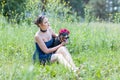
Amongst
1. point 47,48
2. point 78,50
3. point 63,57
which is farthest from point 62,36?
point 78,50

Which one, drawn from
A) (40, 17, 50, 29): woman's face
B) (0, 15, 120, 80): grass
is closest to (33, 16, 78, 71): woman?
(40, 17, 50, 29): woman's face

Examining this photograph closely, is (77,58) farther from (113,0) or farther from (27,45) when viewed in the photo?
(113,0)

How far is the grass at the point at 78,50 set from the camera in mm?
4988

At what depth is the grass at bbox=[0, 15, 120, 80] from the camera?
4988 millimetres

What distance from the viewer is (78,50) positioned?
23.8ft

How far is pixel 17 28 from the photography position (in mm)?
8781

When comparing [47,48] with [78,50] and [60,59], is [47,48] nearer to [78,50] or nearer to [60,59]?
[60,59]

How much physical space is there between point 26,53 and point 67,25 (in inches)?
92.6

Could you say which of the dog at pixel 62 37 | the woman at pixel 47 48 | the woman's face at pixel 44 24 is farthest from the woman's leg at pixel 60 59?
the woman's face at pixel 44 24

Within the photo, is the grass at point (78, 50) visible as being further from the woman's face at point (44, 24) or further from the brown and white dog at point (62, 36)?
the woman's face at point (44, 24)

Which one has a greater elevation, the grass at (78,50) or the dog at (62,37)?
the dog at (62,37)

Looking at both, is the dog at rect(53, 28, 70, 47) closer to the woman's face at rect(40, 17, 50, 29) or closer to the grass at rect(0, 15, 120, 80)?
the woman's face at rect(40, 17, 50, 29)

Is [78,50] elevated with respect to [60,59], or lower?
lower

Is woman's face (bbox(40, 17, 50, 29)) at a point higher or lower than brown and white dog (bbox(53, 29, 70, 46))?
higher
